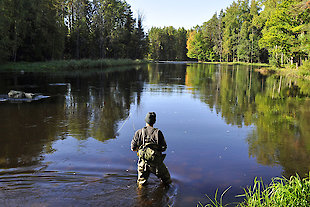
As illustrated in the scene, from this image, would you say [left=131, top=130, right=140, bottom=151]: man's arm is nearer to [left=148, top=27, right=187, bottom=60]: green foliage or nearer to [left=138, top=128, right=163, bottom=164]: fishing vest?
[left=138, top=128, right=163, bottom=164]: fishing vest

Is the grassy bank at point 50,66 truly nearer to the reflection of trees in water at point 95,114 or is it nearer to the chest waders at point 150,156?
the reflection of trees in water at point 95,114

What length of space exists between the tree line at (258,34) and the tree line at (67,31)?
30277 mm

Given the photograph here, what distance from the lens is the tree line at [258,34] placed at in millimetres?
37781

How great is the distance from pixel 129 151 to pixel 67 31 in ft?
175

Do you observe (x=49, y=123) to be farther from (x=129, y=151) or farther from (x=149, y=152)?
(x=149, y=152)

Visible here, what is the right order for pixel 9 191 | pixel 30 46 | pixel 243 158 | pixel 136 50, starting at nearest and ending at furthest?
1. pixel 9 191
2. pixel 243 158
3. pixel 30 46
4. pixel 136 50

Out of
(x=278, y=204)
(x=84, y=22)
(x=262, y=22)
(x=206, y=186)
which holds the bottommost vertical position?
(x=206, y=186)

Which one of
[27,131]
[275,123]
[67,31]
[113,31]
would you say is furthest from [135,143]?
[113,31]

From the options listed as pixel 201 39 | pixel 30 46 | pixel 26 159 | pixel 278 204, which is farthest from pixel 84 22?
pixel 201 39

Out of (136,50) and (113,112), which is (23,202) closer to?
(113,112)

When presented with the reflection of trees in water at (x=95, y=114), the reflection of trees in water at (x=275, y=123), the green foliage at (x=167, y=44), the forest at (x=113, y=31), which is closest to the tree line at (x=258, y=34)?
the forest at (x=113, y=31)

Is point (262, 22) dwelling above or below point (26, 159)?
above

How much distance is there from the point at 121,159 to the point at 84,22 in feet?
174

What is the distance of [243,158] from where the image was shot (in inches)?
287
